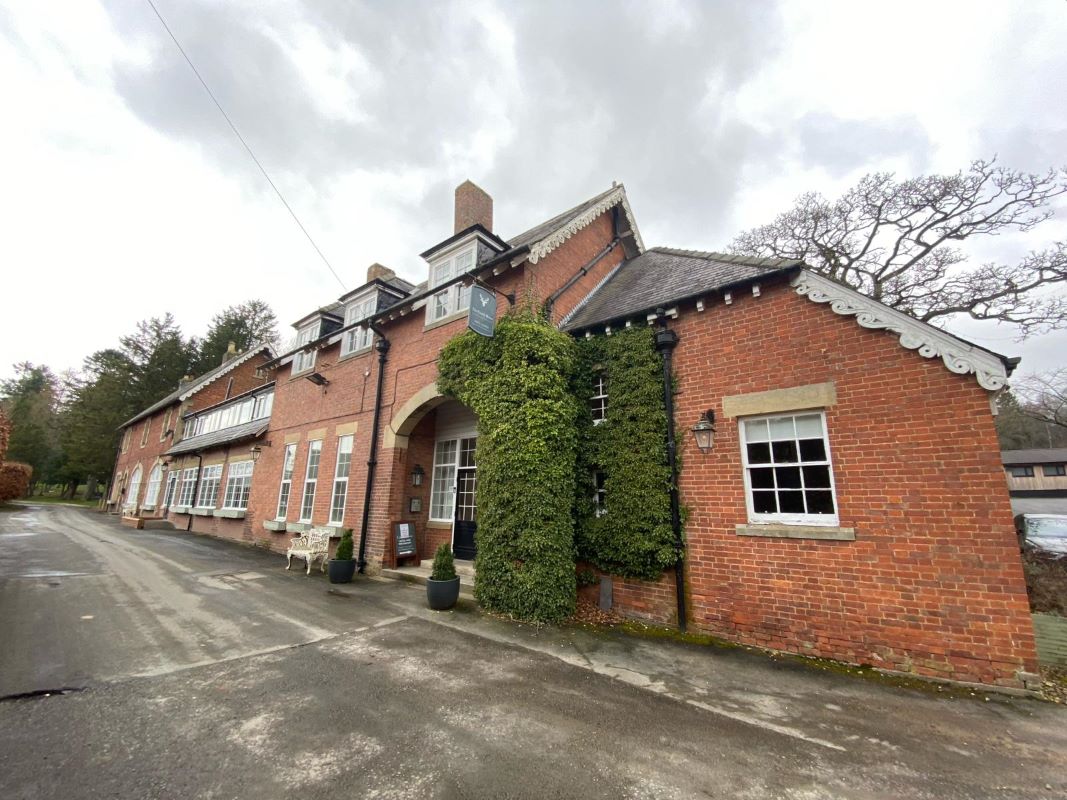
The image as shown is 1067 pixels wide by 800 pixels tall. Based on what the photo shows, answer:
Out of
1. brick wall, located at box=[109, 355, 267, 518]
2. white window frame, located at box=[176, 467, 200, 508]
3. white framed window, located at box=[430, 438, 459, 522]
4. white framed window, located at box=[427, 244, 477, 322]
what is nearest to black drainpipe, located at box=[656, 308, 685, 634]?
white framed window, located at box=[427, 244, 477, 322]

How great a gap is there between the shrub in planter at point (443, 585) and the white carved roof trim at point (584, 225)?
6.44 metres

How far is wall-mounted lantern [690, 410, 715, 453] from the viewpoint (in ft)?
22.1

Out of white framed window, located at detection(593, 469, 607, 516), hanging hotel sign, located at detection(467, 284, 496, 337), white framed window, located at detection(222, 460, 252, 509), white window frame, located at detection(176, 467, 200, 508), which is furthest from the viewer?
white window frame, located at detection(176, 467, 200, 508)

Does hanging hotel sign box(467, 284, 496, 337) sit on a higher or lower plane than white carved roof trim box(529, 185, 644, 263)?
lower

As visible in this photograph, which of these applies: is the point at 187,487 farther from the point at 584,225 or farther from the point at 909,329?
the point at 909,329

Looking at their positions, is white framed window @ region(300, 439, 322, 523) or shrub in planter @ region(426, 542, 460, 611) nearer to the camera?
shrub in planter @ region(426, 542, 460, 611)

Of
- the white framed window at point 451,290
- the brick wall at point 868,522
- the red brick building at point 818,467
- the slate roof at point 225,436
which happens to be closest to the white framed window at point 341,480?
the red brick building at point 818,467

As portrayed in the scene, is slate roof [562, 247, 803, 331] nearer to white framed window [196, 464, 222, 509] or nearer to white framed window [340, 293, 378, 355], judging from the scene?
white framed window [340, 293, 378, 355]

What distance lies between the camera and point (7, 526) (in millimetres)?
17531

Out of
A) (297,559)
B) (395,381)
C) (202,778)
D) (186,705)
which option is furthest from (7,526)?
(202,778)

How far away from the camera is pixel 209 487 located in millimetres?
20203

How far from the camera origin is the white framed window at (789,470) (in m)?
6.04

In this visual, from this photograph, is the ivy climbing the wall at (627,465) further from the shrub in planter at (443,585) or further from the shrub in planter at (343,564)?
the shrub in planter at (343,564)

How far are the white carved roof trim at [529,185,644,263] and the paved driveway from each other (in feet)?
25.0
